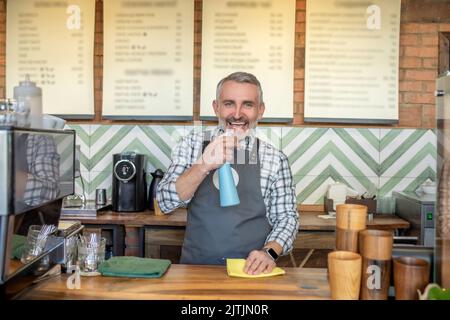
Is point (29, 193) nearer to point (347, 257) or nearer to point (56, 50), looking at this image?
point (347, 257)

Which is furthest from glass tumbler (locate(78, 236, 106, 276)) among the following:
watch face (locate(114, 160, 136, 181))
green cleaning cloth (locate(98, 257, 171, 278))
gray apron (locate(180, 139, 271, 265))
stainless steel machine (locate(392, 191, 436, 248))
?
stainless steel machine (locate(392, 191, 436, 248))

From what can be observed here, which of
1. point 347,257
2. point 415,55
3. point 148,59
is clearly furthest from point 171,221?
point 415,55

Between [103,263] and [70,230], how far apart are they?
22 centimetres

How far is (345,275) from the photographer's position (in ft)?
4.51

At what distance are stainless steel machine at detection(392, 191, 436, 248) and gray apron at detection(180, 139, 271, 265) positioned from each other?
1.09 meters

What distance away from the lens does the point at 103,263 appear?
1749 millimetres

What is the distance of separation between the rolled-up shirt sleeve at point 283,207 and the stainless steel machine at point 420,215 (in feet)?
3.10

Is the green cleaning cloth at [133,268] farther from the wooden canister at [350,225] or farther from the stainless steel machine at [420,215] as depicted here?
the stainless steel machine at [420,215]

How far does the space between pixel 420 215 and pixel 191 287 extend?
6.47ft

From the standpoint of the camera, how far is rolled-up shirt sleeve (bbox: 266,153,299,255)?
86.0 inches

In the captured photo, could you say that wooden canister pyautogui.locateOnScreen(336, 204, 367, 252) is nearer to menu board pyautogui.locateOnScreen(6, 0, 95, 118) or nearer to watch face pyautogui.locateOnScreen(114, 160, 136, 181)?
watch face pyautogui.locateOnScreen(114, 160, 136, 181)

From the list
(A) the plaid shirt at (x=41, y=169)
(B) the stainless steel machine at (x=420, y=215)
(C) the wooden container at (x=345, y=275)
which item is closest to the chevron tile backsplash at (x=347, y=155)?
(B) the stainless steel machine at (x=420, y=215)
